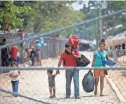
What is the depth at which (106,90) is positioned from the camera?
1286 cm

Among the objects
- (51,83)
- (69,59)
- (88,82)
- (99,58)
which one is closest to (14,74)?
(51,83)

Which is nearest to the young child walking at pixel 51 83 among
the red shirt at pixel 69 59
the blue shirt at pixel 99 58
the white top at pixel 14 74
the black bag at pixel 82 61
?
the red shirt at pixel 69 59

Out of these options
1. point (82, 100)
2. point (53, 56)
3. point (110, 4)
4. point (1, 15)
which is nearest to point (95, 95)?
point (82, 100)

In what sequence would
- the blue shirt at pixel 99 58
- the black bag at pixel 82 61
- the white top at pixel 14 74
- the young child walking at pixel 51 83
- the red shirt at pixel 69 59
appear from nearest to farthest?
1. the black bag at pixel 82 61
2. the red shirt at pixel 69 59
3. the young child walking at pixel 51 83
4. the blue shirt at pixel 99 58
5. the white top at pixel 14 74

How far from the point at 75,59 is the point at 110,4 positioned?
4027 centimetres

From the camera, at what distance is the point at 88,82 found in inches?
436

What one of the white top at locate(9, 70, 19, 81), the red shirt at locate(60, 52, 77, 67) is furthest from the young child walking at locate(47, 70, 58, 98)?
the white top at locate(9, 70, 19, 81)

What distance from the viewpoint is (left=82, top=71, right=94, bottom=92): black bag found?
11.0m

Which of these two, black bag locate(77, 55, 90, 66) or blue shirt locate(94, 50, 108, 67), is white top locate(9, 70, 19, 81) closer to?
black bag locate(77, 55, 90, 66)

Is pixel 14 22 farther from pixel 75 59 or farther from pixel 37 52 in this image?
pixel 37 52

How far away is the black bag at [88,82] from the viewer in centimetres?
1098

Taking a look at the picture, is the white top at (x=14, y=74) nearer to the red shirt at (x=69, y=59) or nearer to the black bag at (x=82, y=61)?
the red shirt at (x=69, y=59)

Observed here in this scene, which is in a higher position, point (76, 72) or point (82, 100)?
point (76, 72)

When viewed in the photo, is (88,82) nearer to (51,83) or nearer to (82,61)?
(82,61)
